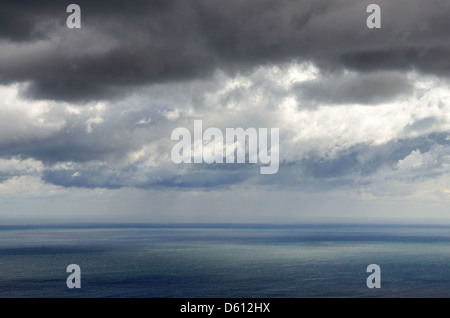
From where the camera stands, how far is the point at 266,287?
11306 centimetres

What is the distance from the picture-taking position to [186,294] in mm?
104500

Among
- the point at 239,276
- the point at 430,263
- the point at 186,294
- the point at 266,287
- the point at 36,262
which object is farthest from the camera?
the point at 430,263

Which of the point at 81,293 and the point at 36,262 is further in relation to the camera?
the point at 36,262

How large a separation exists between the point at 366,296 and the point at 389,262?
291 ft
